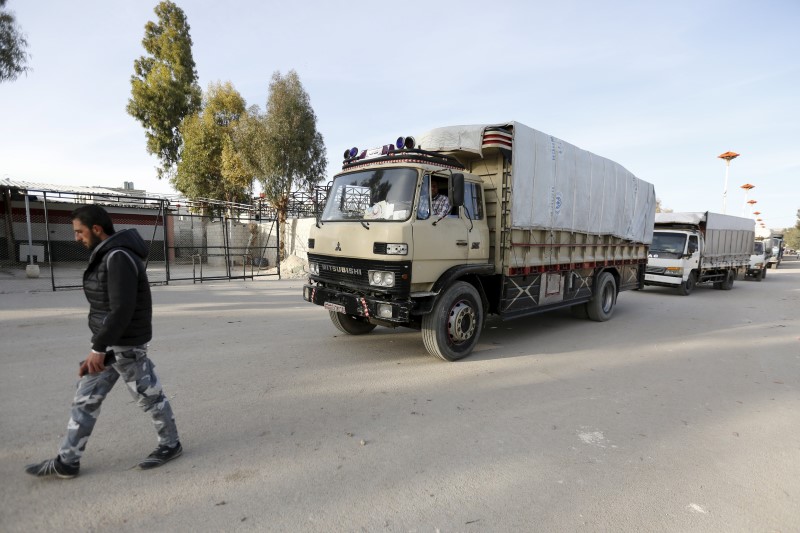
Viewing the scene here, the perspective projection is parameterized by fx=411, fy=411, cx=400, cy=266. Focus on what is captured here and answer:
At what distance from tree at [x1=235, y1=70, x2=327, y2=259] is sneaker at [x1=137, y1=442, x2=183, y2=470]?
18.0 metres

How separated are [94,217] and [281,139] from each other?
732 inches

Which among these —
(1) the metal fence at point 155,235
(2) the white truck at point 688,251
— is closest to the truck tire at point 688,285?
(2) the white truck at point 688,251

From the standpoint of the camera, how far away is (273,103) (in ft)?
65.7

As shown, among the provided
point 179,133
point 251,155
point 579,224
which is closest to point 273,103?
point 251,155

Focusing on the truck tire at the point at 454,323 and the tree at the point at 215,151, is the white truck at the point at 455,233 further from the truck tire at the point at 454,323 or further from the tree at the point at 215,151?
the tree at the point at 215,151

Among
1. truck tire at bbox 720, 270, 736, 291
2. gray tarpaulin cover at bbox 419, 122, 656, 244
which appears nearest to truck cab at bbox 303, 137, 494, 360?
gray tarpaulin cover at bbox 419, 122, 656, 244

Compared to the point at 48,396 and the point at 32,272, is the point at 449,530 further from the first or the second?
the point at 32,272

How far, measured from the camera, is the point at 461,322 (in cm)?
558

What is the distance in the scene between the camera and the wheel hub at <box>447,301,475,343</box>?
5434 millimetres

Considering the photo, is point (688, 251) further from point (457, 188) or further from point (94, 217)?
point (94, 217)

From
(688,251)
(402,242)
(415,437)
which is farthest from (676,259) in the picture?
(415,437)

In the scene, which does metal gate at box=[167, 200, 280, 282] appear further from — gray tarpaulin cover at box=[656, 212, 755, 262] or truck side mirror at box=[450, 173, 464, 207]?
gray tarpaulin cover at box=[656, 212, 755, 262]

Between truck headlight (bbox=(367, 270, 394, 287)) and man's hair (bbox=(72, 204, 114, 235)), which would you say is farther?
truck headlight (bbox=(367, 270, 394, 287))

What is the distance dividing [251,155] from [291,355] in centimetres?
1721
